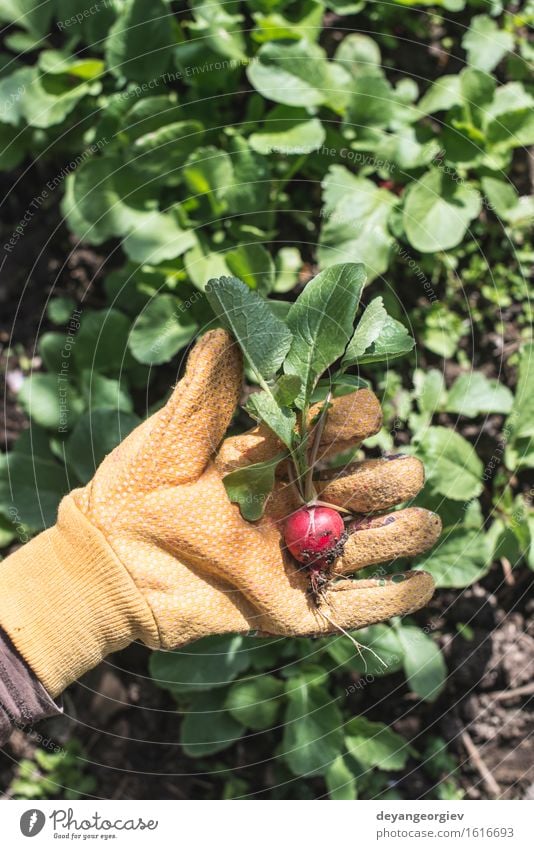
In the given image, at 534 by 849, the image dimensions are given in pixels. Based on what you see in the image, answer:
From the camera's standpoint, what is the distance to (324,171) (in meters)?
1.85

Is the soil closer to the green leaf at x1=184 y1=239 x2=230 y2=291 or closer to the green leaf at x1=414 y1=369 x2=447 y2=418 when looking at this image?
the green leaf at x1=414 y1=369 x2=447 y2=418

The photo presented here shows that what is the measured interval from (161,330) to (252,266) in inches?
10.3

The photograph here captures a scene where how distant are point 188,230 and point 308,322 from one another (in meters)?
0.64

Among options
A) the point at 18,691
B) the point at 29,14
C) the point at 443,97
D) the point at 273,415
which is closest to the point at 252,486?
the point at 273,415

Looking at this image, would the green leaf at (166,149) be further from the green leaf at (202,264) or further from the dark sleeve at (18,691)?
the dark sleeve at (18,691)

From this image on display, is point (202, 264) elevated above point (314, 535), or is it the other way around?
point (202, 264)

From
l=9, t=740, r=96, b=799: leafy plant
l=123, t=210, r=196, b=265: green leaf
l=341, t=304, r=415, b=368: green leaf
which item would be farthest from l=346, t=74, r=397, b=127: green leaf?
l=9, t=740, r=96, b=799: leafy plant

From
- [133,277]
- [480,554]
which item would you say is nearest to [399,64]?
[133,277]

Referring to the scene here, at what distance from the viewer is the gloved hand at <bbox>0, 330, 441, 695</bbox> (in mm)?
1254

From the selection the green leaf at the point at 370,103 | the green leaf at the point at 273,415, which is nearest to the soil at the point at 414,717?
the green leaf at the point at 370,103

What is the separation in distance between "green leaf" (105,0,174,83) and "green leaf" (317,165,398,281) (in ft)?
1.58

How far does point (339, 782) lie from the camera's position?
1788 mm

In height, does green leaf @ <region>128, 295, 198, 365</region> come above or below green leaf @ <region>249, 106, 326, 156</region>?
below

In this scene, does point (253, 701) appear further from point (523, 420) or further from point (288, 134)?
point (288, 134)
